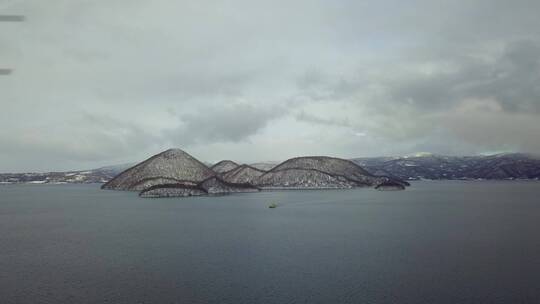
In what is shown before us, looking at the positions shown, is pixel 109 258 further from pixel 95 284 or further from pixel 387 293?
pixel 387 293

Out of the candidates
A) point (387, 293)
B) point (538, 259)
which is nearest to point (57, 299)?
point (387, 293)

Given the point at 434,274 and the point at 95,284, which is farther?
the point at 434,274

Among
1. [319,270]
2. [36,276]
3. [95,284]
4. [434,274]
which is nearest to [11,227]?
[36,276]

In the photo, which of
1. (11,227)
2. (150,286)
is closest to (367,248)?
(150,286)

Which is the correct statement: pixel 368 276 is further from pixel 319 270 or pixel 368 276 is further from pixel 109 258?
pixel 109 258

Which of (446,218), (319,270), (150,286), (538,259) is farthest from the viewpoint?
(446,218)

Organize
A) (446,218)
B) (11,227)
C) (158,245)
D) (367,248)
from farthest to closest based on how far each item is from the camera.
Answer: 1. (446,218)
2. (11,227)
3. (158,245)
4. (367,248)

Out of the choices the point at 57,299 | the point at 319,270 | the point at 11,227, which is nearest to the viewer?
the point at 57,299

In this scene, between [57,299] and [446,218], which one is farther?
[446,218]

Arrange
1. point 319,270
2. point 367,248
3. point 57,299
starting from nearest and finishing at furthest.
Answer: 1. point 57,299
2. point 319,270
3. point 367,248
